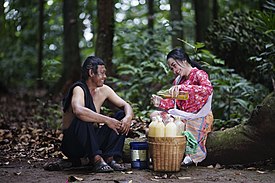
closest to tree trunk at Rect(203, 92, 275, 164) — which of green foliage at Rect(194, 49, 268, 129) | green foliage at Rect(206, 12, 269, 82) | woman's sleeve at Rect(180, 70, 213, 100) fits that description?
woman's sleeve at Rect(180, 70, 213, 100)

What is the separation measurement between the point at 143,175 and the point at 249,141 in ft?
4.51

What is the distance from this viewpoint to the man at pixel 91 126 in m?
4.65

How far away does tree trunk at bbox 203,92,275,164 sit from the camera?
4.97 metres

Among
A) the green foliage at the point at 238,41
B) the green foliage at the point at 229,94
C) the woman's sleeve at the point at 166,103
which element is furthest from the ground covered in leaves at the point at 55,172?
the green foliage at the point at 238,41

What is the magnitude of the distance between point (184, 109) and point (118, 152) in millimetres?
913

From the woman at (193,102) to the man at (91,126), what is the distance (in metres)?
0.56

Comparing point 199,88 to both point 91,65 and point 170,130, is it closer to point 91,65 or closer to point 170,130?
point 170,130

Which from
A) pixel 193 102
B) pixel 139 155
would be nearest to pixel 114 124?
pixel 139 155

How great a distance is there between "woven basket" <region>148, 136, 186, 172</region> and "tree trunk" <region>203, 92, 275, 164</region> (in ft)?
2.33

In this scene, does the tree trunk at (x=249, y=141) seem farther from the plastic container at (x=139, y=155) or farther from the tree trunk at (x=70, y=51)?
the tree trunk at (x=70, y=51)

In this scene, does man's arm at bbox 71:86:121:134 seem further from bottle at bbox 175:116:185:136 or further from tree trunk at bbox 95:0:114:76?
tree trunk at bbox 95:0:114:76

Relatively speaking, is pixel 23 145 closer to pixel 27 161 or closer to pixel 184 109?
pixel 27 161

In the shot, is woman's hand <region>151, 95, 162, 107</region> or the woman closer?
the woman

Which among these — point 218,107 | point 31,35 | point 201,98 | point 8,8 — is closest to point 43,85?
point 31,35
